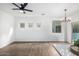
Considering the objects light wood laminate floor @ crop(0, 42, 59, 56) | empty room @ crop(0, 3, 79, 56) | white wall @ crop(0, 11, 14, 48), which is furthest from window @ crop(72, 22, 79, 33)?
white wall @ crop(0, 11, 14, 48)

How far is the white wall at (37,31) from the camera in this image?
5.48ft

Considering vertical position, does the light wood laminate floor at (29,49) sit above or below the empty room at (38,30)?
below

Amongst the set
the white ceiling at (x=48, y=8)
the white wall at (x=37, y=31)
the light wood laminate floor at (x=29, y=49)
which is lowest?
the light wood laminate floor at (x=29, y=49)

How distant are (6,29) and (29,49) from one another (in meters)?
0.50

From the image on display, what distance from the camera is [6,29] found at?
5.41ft

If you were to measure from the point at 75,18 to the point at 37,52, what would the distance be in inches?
32.1

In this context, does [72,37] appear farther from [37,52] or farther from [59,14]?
[37,52]

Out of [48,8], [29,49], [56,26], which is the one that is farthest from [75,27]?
[29,49]

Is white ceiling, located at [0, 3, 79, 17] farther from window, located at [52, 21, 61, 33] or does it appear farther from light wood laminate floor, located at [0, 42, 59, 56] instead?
light wood laminate floor, located at [0, 42, 59, 56]

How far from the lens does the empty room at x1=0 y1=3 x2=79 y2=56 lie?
1584 mm

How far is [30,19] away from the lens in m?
1.67

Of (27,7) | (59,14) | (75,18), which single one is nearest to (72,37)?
(75,18)

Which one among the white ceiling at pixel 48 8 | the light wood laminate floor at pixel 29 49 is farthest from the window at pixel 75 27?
the light wood laminate floor at pixel 29 49

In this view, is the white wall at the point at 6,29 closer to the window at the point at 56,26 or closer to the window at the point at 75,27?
the window at the point at 56,26
